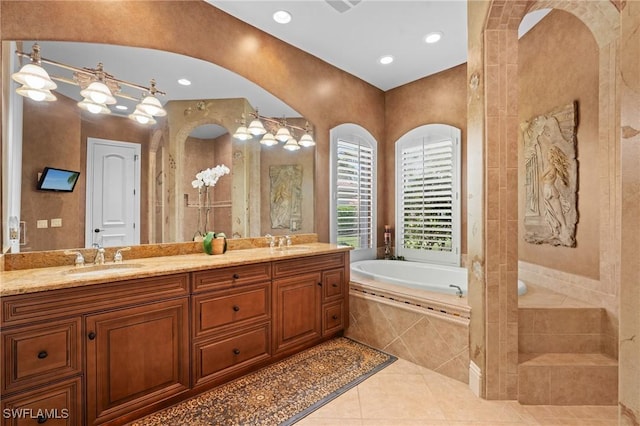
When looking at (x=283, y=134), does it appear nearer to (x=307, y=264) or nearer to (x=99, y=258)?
(x=307, y=264)

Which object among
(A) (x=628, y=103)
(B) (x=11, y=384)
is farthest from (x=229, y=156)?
(A) (x=628, y=103)

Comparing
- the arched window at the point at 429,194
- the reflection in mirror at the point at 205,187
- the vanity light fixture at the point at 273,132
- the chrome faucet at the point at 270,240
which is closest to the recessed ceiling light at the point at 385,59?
the arched window at the point at 429,194

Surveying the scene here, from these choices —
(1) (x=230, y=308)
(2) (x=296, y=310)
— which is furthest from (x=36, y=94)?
(2) (x=296, y=310)

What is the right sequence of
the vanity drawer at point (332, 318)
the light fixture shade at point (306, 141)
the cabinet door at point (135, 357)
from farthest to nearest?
the light fixture shade at point (306, 141), the vanity drawer at point (332, 318), the cabinet door at point (135, 357)

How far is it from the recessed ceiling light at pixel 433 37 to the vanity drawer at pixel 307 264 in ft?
7.74

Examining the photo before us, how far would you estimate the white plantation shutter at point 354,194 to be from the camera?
3.72m

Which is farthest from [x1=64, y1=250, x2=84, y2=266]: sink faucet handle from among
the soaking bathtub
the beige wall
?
the beige wall

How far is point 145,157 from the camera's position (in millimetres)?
2289

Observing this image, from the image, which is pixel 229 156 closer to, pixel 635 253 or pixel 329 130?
pixel 329 130

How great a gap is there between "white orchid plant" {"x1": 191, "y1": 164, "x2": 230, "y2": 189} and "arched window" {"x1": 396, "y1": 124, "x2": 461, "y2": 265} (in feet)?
8.04

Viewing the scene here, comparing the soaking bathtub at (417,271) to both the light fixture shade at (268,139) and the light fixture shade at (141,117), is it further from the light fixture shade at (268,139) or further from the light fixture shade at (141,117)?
the light fixture shade at (141,117)

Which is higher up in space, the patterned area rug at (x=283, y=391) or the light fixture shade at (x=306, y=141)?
the light fixture shade at (x=306, y=141)

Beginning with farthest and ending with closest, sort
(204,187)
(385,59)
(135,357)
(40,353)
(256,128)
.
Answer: (385,59), (256,128), (204,187), (135,357), (40,353)

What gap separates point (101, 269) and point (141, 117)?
1.13 meters
